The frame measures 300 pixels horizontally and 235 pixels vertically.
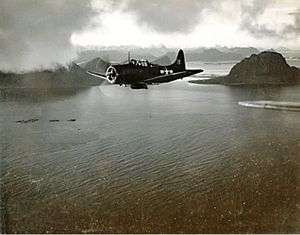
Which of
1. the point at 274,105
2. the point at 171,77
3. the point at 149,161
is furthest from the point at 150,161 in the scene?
the point at 274,105

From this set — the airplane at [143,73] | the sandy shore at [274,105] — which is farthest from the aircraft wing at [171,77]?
the sandy shore at [274,105]

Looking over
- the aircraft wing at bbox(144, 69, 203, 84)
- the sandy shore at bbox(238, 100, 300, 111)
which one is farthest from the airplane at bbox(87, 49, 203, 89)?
the sandy shore at bbox(238, 100, 300, 111)

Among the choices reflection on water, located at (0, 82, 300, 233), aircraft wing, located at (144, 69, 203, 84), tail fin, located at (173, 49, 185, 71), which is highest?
tail fin, located at (173, 49, 185, 71)

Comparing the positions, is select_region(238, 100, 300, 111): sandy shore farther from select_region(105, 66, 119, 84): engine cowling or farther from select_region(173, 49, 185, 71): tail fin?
select_region(105, 66, 119, 84): engine cowling

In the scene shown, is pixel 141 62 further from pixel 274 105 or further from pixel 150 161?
pixel 274 105

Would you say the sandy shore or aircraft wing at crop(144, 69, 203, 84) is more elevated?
aircraft wing at crop(144, 69, 203, 84)

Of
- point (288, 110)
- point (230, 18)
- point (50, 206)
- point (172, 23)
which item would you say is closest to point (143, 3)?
point (172, 23)

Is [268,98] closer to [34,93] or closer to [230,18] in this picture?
[230,18]
